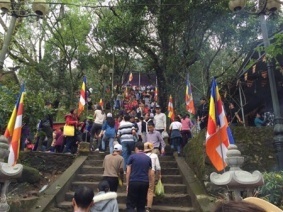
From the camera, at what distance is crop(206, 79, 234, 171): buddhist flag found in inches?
231

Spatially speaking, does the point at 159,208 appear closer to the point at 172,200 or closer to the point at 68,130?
the point at 172,200

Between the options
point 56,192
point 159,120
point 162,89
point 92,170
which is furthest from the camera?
point 162,89

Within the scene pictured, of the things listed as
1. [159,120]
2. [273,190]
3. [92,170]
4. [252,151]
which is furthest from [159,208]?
[159,120]

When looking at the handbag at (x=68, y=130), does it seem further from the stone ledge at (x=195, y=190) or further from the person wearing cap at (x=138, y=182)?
the person wearing cap at (x=138, y=182)

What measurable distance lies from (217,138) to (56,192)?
477cm

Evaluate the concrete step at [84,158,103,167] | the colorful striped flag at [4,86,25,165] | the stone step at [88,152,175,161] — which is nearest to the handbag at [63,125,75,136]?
the stone step at [88,152,175,161]

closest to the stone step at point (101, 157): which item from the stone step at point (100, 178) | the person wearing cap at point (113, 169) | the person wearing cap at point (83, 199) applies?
the stone step at point (100, 178)

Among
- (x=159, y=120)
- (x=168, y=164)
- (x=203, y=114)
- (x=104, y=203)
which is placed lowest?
(x=104, y=203)

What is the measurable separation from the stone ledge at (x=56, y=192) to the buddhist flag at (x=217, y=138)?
14.1 ft

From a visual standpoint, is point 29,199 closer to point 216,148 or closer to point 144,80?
point 216,148

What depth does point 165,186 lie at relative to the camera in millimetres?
9555

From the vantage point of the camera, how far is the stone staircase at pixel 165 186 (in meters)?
8.69

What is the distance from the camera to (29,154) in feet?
36.9

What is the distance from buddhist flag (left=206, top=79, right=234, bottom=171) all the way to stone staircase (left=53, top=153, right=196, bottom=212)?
2.98m
